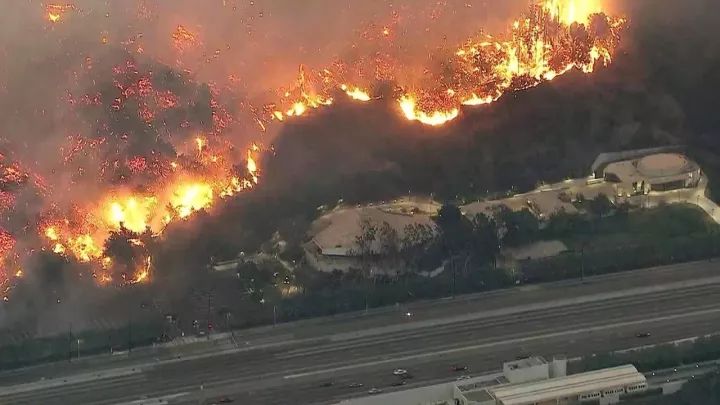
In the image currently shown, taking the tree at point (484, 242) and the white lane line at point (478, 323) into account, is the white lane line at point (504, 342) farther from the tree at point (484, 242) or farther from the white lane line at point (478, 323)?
the tree at point (484, 242)

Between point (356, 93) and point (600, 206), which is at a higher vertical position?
point (356, 93)

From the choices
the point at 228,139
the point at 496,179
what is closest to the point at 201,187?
the point at 228,139

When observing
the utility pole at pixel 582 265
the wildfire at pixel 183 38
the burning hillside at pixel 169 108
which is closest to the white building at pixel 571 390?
the utility pole at pixel 582 265

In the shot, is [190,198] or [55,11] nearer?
[190,198]

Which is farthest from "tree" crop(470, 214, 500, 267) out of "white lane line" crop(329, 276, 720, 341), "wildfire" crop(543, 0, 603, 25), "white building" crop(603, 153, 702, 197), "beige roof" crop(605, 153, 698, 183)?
"wildfire" crop(543, 0, 603, 25)

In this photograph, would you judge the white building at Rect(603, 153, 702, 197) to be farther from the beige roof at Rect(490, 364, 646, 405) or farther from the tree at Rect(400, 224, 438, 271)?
the beige roof at Rect(490, 364, 646, 405)

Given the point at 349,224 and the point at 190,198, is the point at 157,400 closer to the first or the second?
the point at 190,198

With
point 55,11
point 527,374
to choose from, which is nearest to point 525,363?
point 527,374
